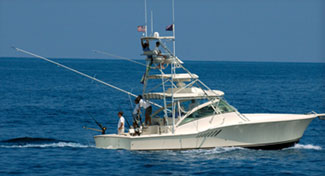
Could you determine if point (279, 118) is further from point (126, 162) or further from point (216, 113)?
point (126, 162)

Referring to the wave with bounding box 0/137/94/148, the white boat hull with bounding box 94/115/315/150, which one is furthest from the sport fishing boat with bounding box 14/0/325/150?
the wave with bounding box 0/137/94/148

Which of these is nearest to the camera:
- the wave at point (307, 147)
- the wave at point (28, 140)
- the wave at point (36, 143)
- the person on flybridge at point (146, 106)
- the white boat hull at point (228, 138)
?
the white boat hull at point (228, 138)

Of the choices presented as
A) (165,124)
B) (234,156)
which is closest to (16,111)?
(165,124)

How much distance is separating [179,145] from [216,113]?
2539 millimetres

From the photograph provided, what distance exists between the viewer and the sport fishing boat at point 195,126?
2700cm

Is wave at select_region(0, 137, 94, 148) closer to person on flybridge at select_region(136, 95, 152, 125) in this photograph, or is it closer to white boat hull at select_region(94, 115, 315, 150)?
person on flybridge at select_region(136, 95, 152, 125)

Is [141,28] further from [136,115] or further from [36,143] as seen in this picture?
[36,143]

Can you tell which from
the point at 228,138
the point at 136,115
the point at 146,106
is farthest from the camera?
the point at 136,115

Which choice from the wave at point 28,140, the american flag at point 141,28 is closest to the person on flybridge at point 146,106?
the american flag at point 141,28

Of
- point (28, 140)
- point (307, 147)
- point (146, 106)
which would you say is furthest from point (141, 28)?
point (307, 147)

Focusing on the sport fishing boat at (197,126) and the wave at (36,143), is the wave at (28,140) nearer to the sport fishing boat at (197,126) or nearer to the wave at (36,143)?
the wave at (36,143)

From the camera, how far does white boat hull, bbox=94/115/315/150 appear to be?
2694 cm

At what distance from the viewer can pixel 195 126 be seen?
2752cm

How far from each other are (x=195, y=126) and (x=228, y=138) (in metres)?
1.70
